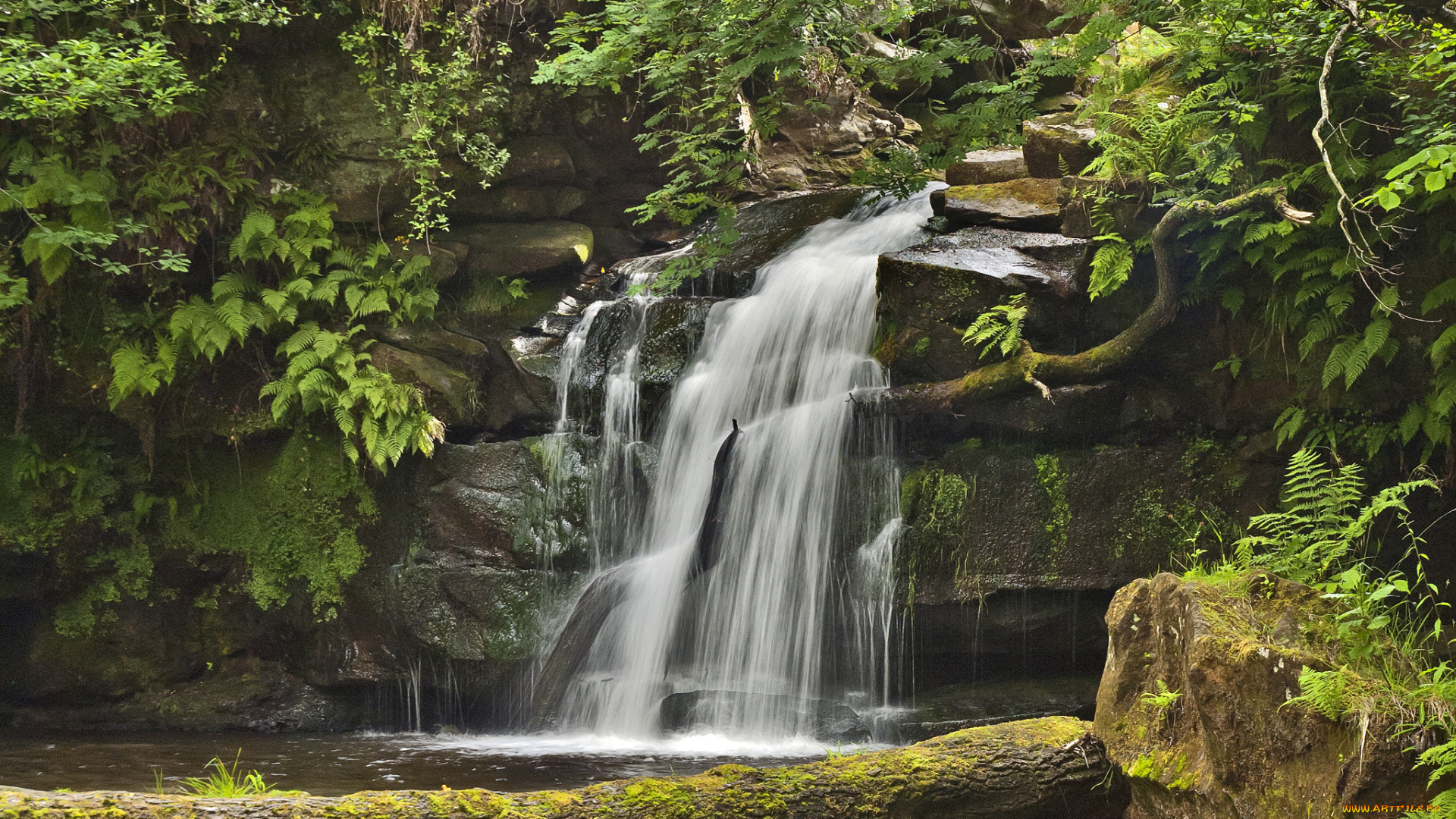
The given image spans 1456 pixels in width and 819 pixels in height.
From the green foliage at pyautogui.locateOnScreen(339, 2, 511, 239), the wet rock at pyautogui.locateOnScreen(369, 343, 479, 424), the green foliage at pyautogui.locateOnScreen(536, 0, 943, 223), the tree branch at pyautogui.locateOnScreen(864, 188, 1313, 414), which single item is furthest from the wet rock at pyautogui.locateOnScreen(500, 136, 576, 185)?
the tree branch at pyautogui.locateOnScreen(864, 188, 1313, 414)

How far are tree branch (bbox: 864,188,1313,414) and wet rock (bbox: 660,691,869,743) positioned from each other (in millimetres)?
2297

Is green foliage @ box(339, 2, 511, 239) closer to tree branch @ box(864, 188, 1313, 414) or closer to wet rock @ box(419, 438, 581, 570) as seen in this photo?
wet rock @ box(419, 438, 581, 570)

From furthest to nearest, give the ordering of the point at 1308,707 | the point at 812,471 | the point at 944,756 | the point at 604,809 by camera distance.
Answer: the point at 812,471
the point at 944,756
the point at 1308,707
the point at 604,809

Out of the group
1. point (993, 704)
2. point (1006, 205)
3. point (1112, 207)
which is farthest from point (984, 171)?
point (993, 704)

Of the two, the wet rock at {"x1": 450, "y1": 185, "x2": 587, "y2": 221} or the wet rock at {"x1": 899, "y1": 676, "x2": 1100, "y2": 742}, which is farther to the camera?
the wet rock at {"x1": 450, "y1": 185, "x2": 587, "y2": 221}

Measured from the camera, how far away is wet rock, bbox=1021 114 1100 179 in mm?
7836

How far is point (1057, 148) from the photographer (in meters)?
8.03

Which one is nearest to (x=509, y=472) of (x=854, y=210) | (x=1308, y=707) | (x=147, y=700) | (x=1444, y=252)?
(x=147, y=700)

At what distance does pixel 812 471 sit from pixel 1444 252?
4.43 metres

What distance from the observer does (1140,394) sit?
6.96m

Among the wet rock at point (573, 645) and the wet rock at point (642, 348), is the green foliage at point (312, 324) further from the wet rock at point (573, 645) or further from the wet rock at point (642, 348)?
the wet rock at point (573, 645)

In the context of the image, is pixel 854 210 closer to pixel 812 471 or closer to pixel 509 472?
pixel 812 471

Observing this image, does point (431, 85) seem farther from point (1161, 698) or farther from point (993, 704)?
point (1161, 698)

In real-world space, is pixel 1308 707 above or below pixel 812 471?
below
